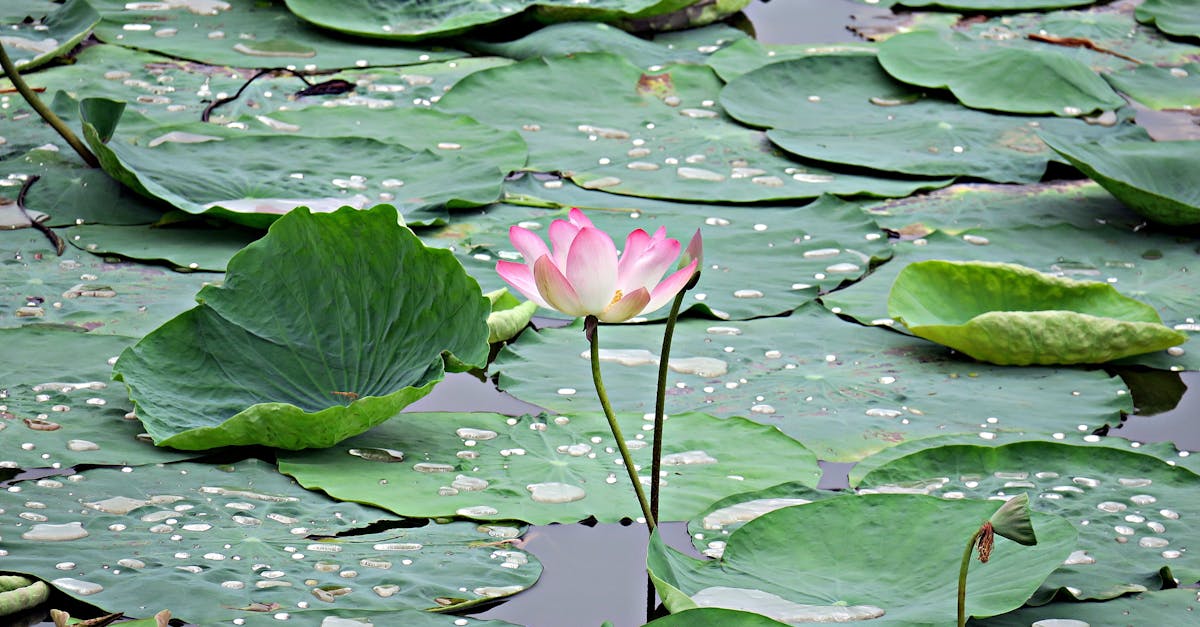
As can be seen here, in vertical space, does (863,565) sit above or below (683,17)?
above

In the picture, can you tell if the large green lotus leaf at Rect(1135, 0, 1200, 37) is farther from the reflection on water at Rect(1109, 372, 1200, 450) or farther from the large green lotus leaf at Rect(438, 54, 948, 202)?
the reflection on water at Rect(1109, 372, 1200, 450)

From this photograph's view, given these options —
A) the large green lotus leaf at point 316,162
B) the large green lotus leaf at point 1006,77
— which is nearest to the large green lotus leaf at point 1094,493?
the large green lotus leaf at point 316,162

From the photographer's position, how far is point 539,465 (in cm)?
179

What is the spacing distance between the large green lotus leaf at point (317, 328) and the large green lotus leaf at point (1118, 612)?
770mm

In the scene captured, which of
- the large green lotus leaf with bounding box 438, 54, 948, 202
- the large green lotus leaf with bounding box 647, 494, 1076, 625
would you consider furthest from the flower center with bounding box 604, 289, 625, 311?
the large green lotus leaf with bounding box 438, 54, 948, 202

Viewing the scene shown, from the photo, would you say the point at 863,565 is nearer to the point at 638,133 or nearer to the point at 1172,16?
the point at 638,133

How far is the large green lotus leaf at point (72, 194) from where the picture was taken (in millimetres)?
2605

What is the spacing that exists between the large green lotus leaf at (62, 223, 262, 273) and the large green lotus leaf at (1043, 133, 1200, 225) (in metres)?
1.51

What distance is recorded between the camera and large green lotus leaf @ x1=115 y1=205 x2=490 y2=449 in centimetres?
186

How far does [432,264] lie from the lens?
1.92 metres

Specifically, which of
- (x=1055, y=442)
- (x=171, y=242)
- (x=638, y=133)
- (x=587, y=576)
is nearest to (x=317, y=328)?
(x=587, y=576)

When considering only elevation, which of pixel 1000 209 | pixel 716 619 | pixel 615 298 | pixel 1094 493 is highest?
pixel 615 298

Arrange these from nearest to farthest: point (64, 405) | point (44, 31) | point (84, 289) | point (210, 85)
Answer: point (64, 405) → point (84, 289) → point (210, 85) → point (44, 31)

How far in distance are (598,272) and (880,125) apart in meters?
1.89
